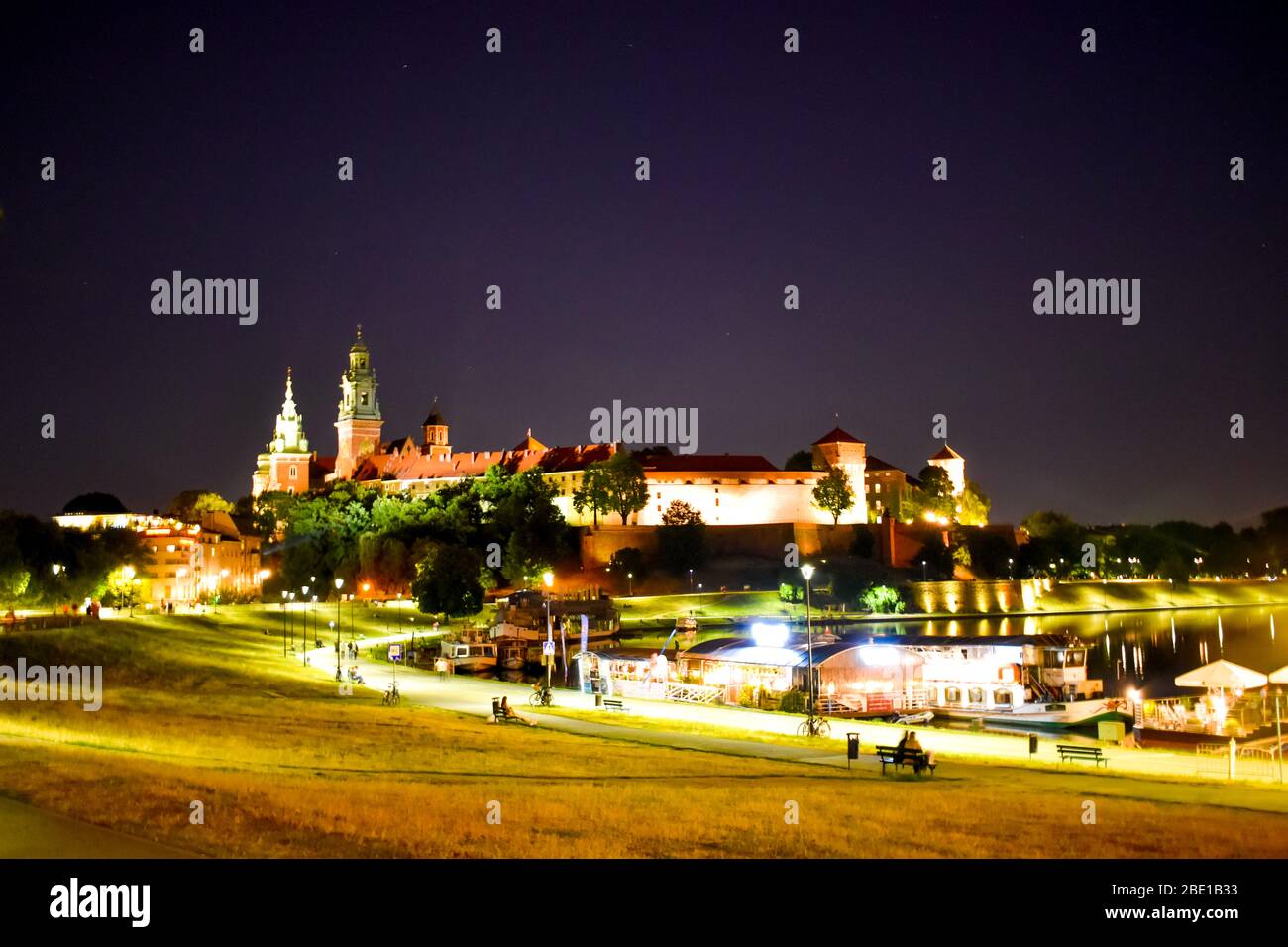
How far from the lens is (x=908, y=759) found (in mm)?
21000

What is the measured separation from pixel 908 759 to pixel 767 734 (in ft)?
20.6

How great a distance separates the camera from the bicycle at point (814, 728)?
27073 millimetres

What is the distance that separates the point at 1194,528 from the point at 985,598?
61374 millimetres

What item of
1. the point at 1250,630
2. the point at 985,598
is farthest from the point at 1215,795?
the point at 985,598

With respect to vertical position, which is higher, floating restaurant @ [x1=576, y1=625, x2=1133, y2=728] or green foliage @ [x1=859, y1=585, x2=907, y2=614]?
floating restaurant @ [x1=576, y1=625, x2=1133, y2=728]

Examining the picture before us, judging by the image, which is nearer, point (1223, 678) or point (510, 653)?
point (1223, 678)

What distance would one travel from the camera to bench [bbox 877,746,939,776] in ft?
67.2

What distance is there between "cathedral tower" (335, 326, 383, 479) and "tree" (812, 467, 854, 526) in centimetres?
6565

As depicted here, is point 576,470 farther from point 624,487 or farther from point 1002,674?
point 1002,674

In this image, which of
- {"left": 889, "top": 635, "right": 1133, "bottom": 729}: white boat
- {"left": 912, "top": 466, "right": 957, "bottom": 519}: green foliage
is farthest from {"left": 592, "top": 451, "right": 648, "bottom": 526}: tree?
{"left": 889, "top": 635, "right": 1133, "bottom": 729}: white boat

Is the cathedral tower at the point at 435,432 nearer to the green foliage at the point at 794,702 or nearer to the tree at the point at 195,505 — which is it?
the tree at the point at 195,505

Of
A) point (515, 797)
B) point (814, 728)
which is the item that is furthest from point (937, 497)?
point (515, 797)

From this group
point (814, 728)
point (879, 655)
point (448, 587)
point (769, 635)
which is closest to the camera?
point (814, 728)

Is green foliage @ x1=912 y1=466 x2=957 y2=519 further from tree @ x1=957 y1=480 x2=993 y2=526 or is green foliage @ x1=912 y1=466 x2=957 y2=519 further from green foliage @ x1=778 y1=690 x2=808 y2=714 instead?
green foliage @ x1=778 y1=690 x2=808 y2=714
